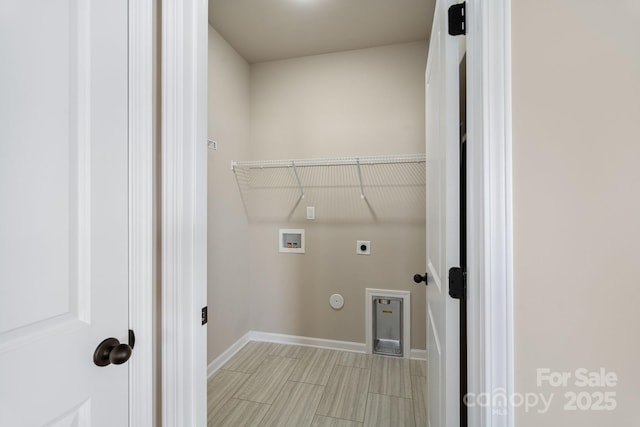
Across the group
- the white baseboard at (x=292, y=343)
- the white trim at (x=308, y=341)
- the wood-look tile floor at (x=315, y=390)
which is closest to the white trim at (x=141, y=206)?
the wood-look tile floor at (x=315, y=390)

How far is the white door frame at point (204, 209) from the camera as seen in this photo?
2.29ft

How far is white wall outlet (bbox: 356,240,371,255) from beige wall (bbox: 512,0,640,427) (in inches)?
71.0

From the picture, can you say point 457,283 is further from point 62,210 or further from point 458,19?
point 62,210

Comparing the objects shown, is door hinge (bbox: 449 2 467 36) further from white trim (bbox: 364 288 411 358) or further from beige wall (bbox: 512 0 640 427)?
white trim (bbox: 364 288 411 358)

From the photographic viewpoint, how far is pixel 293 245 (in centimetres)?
266

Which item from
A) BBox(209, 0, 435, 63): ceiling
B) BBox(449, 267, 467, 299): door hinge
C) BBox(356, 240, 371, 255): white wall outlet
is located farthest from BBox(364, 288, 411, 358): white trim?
BBox(209, 0, 435, 63): ceiling

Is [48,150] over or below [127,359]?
over

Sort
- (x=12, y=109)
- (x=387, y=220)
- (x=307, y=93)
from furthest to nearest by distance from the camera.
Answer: (x=307, y=93) < (x=387, y=220) < (x=12, y=109)

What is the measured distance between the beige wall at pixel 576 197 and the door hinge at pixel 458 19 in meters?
0.16

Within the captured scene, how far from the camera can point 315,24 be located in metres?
2.17

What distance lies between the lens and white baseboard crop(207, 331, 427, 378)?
235cm

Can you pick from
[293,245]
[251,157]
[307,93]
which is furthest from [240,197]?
[307,93]

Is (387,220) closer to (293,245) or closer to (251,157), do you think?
(293,245)

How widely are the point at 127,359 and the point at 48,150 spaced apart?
52 cm
